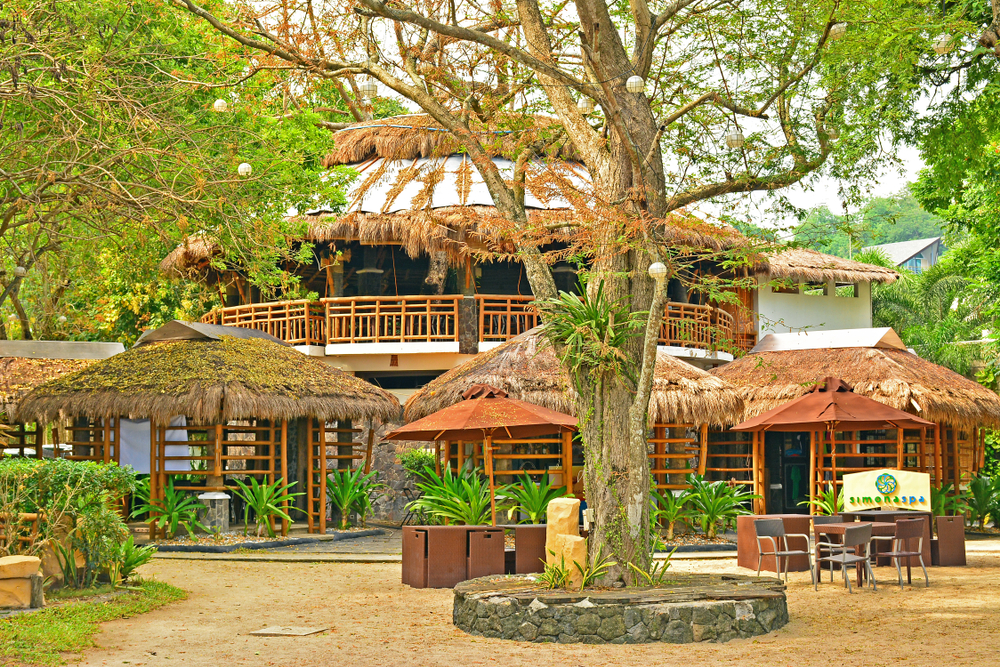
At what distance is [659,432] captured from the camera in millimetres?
16469

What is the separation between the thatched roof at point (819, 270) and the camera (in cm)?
2262

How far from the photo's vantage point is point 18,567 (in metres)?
8.36

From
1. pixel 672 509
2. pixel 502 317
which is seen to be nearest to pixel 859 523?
pixel 672 509

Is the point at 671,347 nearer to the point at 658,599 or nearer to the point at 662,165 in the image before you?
the point at 662,165

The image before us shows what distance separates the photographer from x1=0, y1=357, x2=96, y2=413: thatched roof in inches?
642

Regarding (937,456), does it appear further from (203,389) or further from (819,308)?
(203,389)

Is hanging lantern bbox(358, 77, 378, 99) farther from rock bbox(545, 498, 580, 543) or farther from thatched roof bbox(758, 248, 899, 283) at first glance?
thatched roof bbox(758, 248, 899, 283)

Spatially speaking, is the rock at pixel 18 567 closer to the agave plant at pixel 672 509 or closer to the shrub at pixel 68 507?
the shrub at pixel 68 507

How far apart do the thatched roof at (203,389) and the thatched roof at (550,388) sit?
4.29 ft

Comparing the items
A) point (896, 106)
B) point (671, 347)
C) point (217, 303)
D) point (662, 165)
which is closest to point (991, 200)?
point (671, 347)

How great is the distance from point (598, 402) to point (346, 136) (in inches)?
596

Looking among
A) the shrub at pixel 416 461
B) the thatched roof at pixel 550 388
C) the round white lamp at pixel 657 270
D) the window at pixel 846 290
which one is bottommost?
the shrub at pixel 416 461

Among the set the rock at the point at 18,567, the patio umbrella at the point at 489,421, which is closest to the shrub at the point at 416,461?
the patio umbrella at the point at 489,421

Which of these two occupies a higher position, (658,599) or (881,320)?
(881,320)
